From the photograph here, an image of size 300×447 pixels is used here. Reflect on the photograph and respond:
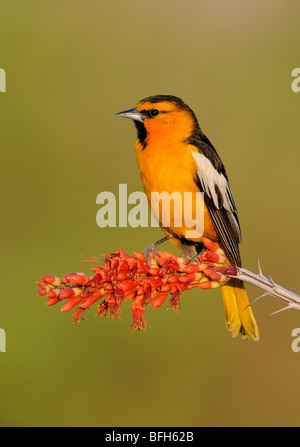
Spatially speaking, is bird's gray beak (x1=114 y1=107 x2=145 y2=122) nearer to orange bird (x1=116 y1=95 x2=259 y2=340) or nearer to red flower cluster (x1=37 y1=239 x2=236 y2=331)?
orange bird (x1=116 y1=95 x2=259 y2=340)

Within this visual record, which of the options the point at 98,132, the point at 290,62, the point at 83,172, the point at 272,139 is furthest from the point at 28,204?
the point at 290,62

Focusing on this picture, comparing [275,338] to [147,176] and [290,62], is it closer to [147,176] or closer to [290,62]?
[147,176]

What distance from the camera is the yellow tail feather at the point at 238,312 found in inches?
134

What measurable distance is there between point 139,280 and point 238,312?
41.8 inches

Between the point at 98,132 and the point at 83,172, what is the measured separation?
0.50m

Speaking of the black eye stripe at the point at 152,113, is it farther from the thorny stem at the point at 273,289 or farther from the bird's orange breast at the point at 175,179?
the thorny stem at the point at 273,289

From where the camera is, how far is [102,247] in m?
5.28

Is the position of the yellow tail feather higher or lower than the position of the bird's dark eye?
lower

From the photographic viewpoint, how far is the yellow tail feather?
3410mm

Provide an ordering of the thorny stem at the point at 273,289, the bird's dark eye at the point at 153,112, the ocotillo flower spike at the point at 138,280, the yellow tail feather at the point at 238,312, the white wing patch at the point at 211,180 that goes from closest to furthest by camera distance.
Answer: the thorny stem at the point at 273,289 → the ocotillo flower spike at the point at 138,280 → the yellow tail feather at the point at 238,312 → the white wing patch at the point at 211,180 → the bird's dark eye at the point at 153,112

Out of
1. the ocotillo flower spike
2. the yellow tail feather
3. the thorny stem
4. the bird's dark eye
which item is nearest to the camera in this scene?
the thorny stem

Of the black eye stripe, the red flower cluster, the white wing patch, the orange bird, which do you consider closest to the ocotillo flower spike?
the red flower cluster

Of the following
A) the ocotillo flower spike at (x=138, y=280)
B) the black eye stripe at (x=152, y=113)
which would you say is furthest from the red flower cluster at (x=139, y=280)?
the black eye stripe at (x=152, y=113)

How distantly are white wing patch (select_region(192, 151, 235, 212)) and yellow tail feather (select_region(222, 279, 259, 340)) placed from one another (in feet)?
1.60
